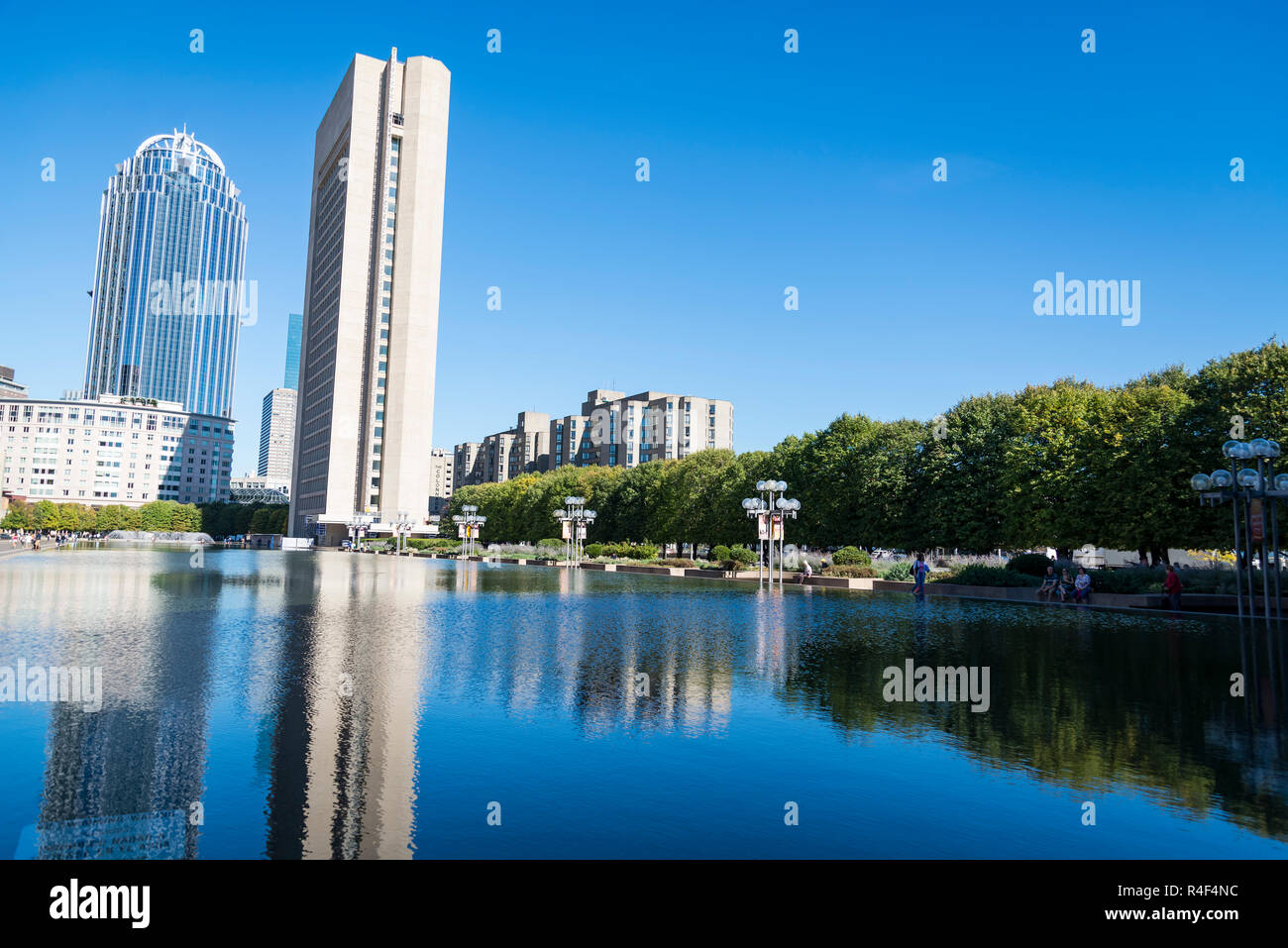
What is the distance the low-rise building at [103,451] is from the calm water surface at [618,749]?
19715 cm

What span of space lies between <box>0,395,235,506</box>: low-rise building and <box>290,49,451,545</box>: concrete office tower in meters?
97.7

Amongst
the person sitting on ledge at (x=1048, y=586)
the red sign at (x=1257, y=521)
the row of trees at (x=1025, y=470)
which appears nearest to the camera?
the red sign at (x=1257, y=521)

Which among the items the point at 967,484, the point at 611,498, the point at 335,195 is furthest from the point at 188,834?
the point at 335,195

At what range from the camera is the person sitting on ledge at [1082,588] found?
96.2 feet

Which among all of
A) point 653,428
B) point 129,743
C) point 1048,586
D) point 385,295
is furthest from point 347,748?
point 653,428

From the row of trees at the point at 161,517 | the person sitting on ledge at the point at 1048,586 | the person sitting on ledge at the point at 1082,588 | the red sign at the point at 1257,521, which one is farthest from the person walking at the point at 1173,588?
the row of trees at the point at 161,517

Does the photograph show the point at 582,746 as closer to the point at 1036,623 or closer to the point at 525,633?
the point at 525,633

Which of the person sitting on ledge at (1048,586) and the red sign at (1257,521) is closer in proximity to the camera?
the red sign at (1257,521)

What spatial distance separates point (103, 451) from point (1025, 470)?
197581mm

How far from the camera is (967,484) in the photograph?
48844mm

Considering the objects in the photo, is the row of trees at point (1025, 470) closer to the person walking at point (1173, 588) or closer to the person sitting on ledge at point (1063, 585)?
the person walking at point (1173, 588)

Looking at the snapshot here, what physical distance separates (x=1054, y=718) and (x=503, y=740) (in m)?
6.42

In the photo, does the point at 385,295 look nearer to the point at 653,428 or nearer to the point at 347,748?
the point at 653,428
